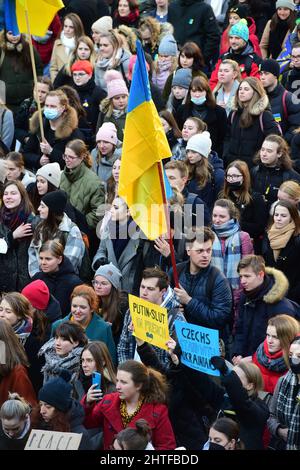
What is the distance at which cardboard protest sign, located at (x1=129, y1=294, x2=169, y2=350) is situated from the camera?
30.6 ft

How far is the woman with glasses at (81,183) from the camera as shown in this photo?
1279 centimetres

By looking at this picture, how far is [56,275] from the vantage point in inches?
448

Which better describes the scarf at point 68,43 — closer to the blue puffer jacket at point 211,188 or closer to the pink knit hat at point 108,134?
the pink knit hat at point 108,134

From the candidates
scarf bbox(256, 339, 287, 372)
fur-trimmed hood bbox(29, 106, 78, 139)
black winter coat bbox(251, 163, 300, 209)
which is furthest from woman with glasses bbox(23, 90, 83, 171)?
scarf bbox(256, 339, 287, 372)

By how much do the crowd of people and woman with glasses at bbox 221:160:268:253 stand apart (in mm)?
12

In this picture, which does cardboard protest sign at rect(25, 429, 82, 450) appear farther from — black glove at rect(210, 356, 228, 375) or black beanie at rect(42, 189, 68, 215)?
black beanie at rect(42, 189, 68, 215)

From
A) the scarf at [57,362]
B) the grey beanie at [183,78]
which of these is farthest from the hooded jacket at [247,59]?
the scarf at [57,362]

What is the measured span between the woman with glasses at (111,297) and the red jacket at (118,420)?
5.14 ft

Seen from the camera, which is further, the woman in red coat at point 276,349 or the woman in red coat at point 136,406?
the woman in red coat at point 276,349

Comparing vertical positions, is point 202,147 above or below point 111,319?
above

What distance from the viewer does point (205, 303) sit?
10.4 meters
